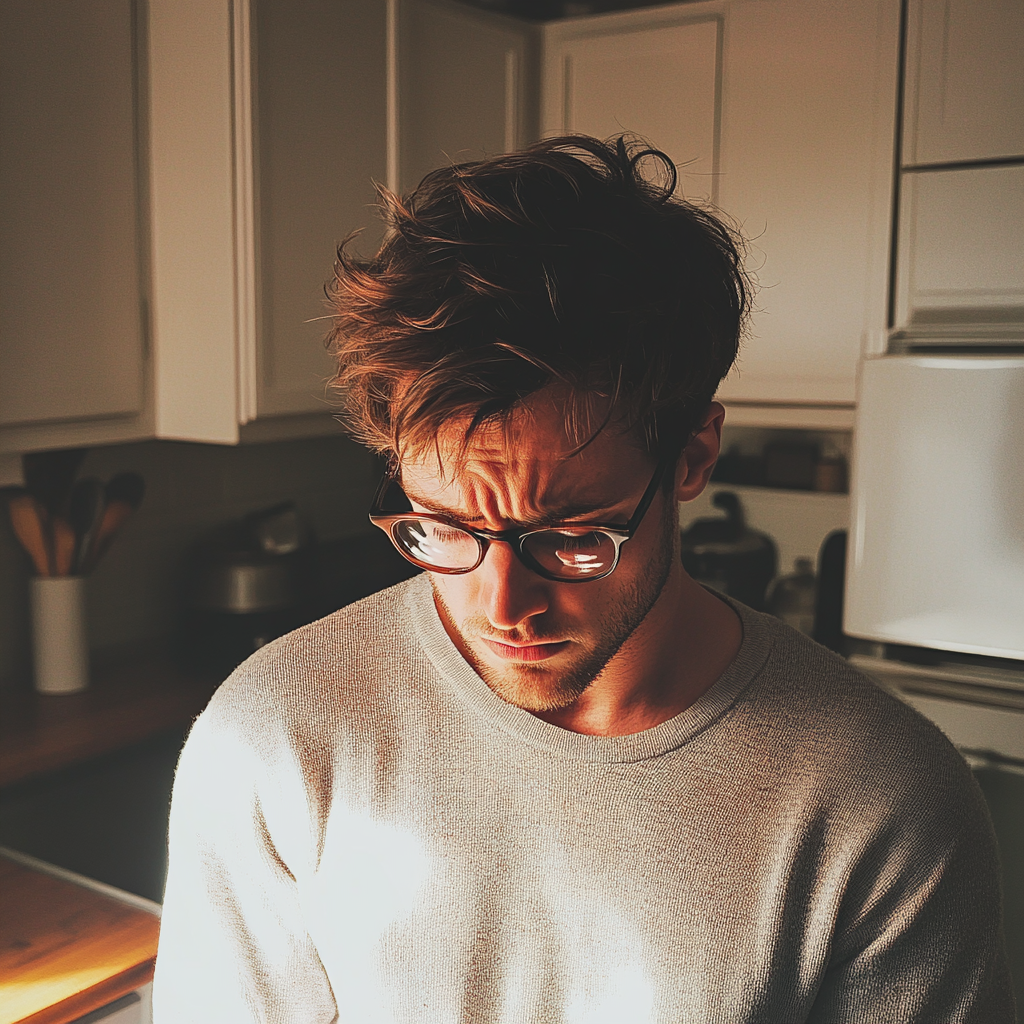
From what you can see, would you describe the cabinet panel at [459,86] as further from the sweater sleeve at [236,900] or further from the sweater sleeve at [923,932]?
the sweater sleeve at [923,932]

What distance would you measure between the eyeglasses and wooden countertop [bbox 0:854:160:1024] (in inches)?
31.4

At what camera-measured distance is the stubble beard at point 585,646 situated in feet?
2.96

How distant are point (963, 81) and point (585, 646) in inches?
59.7

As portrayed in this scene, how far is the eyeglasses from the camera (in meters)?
0.83

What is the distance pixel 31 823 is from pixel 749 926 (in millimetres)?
1375

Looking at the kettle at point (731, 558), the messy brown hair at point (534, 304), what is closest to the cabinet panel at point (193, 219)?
the messy brown hair at point (534, 304)

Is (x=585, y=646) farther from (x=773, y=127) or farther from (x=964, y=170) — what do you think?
(x=773, y=127)

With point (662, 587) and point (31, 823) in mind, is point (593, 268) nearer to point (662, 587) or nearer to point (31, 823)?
point (662, 587)

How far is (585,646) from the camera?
90cm

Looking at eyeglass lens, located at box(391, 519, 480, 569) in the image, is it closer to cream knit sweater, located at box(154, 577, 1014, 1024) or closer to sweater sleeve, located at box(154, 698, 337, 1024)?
cream knit sweater, located at box(154, 577, 1014, 1024)

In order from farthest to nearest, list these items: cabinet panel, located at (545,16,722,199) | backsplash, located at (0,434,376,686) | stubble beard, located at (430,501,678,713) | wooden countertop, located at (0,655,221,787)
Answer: cabinet panel, located at (545,16,722,199) → backsplash, located at (0,434,376,686) → wooden countertop, located at (0,655,221,787) → stubble beard, located at (430,501,678,713)

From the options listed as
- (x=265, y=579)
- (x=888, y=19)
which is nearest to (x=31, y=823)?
(x=265, y=579)

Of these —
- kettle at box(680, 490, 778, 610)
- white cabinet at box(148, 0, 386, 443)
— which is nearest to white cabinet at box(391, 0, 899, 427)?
white cabinet at box(148, 0, 386, 443)

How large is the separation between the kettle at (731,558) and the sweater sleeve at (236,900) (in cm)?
165
